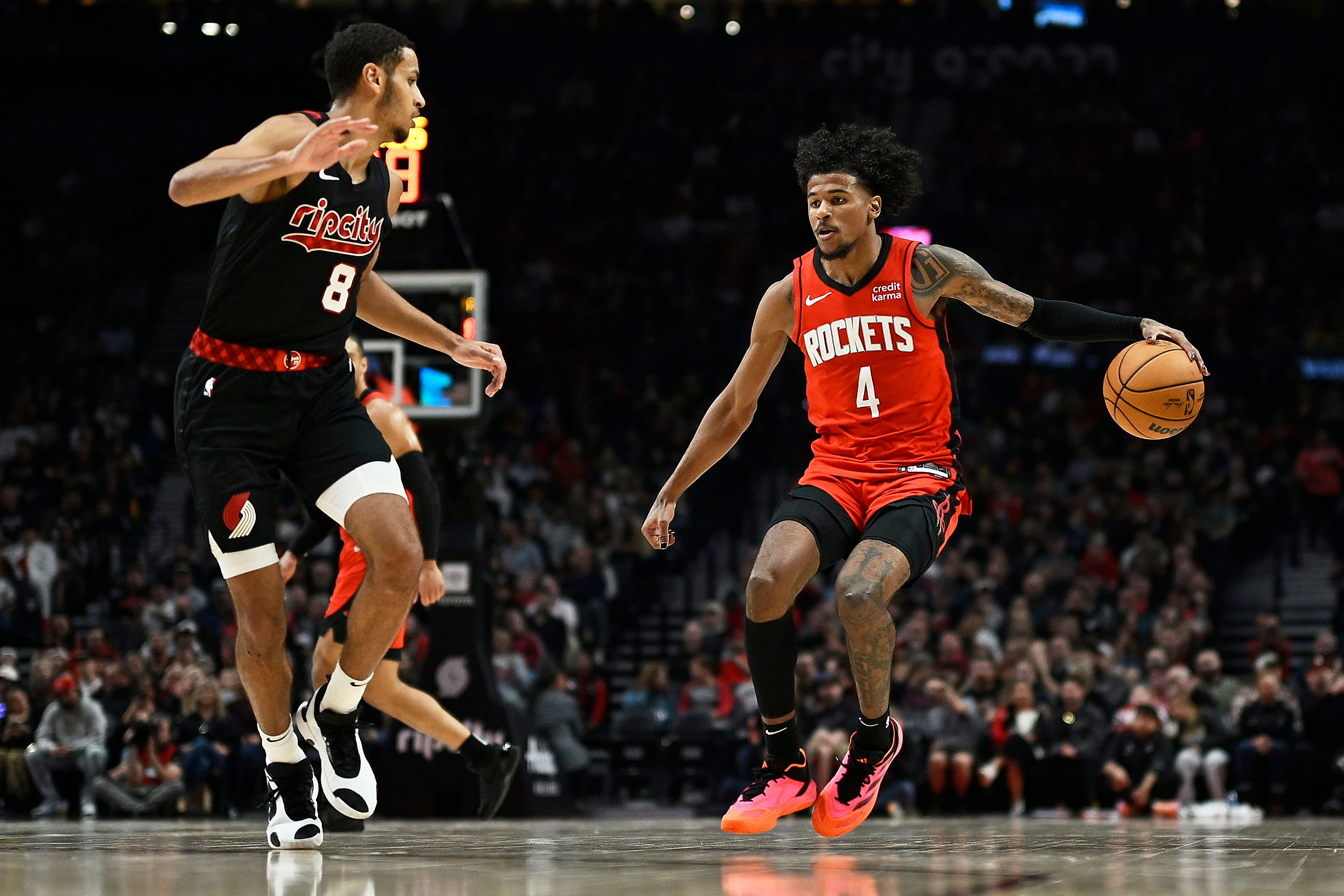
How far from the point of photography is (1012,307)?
17.3 ft

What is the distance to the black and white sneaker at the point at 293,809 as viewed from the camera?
4648mm

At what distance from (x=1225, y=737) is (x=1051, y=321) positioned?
7476mm

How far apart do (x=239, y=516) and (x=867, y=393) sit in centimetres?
218

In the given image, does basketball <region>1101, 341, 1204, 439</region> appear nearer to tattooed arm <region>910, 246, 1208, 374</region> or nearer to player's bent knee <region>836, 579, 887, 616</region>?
tattooed arm <region>910, 246, 1208, 374</region>

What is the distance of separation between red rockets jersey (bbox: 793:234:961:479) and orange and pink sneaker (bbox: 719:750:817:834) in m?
1.05

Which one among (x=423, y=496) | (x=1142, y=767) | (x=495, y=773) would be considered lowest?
(x=1142, y=767)

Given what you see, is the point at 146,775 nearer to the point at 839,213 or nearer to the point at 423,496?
the point at 423,496

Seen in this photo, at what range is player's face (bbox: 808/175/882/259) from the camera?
543cm

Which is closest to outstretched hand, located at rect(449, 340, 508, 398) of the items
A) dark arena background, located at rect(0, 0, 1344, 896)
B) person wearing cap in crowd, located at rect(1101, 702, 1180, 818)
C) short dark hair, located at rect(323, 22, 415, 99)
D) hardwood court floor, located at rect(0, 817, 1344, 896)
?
short dark hair, located at rect(323, 22, 415, 99)

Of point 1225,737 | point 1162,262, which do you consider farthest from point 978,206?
point 1225,737

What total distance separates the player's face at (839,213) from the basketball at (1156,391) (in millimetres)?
1036

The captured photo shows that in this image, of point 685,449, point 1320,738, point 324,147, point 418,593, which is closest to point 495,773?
point 418,593

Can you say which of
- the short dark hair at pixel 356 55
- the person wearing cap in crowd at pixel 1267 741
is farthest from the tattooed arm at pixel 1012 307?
the person wearing cap in crowd at pixel 1267 741

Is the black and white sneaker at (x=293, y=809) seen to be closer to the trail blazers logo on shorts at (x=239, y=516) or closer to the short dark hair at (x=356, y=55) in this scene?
the trail blazers logo on shorts at (x=239, y=516)
